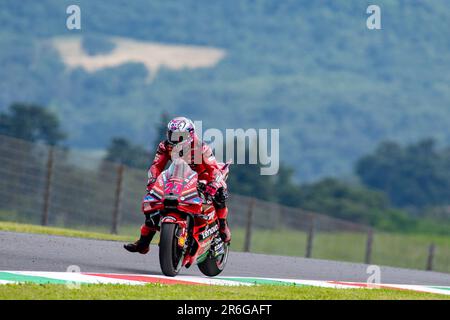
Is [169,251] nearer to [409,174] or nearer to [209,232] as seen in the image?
[209,232]

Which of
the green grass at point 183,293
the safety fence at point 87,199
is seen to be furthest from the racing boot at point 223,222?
the safety fence at point 87,199

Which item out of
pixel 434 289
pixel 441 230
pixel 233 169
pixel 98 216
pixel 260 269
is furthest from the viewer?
pixel 233 169

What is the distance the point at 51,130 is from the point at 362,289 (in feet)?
367

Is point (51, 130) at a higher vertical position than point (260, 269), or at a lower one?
higher

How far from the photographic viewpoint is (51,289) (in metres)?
10.4

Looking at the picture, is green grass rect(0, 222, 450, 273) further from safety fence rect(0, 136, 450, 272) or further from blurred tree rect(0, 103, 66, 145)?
blurred tree rect(0, 103, 66, 145)

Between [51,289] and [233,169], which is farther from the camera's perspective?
[233,169]

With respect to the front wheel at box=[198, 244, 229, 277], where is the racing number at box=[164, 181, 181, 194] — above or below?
above

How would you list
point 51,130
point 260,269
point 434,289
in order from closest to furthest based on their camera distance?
point 434,289 < point 260,269 < point 51,130

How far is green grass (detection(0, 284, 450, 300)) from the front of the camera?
10.1 meters

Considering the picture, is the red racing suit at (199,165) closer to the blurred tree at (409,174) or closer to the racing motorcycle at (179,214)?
the racing motorcycle at (179,214)

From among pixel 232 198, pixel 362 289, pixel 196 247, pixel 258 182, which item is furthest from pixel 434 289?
pixel 258 182

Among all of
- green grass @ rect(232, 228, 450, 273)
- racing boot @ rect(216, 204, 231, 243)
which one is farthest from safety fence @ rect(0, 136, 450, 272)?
green grass @ rect(232, 228, 450, 273)
